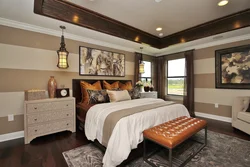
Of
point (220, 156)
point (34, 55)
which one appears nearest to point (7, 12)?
point (34, 55)

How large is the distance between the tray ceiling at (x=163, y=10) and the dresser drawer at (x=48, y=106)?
2020mm

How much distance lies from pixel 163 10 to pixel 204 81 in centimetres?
290

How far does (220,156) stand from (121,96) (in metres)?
2.12

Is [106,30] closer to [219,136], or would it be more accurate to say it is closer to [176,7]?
[176,7]

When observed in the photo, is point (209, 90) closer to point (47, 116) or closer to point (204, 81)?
point (204, 81)

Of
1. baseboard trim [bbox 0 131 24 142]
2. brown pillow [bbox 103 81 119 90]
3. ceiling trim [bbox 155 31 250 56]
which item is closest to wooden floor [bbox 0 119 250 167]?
baseboard trim [bbox 0 131 24 142]

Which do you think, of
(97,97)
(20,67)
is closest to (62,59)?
(20,67)

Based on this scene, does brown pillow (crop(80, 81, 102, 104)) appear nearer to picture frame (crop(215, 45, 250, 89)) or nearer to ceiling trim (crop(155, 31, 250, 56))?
ceiling trim (crop(155, 31, 250, 56))

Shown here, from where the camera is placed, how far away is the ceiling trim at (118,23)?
7.27ft

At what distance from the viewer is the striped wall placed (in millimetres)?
3648

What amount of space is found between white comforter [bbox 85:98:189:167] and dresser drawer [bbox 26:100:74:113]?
687mm

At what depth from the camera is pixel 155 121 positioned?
2154 millimetres

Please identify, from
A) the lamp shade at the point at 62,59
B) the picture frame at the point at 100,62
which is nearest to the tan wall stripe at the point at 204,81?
the picture frame at the point at 100,62

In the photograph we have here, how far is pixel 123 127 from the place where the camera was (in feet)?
5.78
